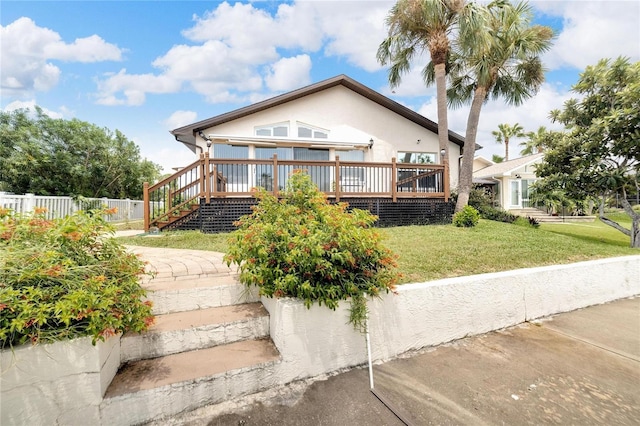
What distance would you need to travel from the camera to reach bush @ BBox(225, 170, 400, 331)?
2359mm

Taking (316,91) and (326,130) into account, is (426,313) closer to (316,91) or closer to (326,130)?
(326,130)

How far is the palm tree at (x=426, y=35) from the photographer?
1042cm

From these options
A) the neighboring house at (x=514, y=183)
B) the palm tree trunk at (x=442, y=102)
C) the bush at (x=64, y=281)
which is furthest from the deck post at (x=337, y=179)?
the neighboring house at (x=514, y=183)

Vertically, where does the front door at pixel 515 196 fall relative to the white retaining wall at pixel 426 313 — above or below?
above

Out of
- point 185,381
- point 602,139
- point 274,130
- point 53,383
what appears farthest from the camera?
point 274,130

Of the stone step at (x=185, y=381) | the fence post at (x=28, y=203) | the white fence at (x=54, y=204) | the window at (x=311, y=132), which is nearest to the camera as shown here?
the stone step at (x=185, y=381)

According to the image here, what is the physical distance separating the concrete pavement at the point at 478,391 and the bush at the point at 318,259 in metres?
0.62

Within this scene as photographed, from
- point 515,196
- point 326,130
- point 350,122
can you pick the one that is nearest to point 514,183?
point 515,196

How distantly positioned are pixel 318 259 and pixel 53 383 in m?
1.91

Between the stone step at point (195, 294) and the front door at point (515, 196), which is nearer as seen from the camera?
the stone step at point (195, 294)

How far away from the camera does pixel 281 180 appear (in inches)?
318

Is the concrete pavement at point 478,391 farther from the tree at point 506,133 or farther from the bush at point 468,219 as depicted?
the tree at point 506,133

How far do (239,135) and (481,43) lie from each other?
9650 millimetres

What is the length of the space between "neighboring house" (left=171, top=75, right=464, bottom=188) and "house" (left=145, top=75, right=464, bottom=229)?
0.04m
